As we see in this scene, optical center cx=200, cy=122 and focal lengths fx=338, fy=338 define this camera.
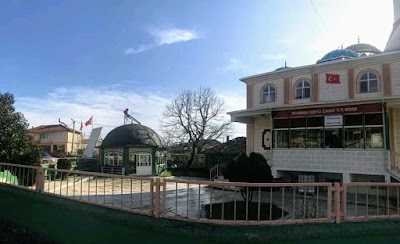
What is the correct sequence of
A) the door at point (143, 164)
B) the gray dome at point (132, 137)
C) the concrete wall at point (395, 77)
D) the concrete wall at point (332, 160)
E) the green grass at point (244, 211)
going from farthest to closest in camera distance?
the gray dome at point (132, 137) → the door at point (143, 164) → the concrete wall at point (395, 77) → the concrete wall at point (332, 160) → the green grass at point (244, 211)

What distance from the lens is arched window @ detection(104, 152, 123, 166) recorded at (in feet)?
87.6

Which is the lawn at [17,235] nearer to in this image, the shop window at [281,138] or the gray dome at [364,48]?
the shop window at [281,138]

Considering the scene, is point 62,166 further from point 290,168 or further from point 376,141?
point 376,141

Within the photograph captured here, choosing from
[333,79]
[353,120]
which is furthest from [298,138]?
[333,79]

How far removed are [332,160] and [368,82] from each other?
4359 mm

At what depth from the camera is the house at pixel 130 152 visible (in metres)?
26.4

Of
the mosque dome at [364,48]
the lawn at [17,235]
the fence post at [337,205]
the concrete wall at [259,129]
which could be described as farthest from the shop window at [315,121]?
the lawn at [17,235]

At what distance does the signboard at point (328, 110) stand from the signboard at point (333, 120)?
176mm

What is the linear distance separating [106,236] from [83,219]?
0.69m

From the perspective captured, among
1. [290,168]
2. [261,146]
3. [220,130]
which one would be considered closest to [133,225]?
[290,168]

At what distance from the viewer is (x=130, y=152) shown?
26516 mm

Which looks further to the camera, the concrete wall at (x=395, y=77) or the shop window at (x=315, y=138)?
the concrete wall at (x=395, y=77)

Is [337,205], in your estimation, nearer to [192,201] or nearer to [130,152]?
[192,201]

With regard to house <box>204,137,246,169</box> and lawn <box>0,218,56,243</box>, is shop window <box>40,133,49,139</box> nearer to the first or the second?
house <box>204,137,246,169</box>
